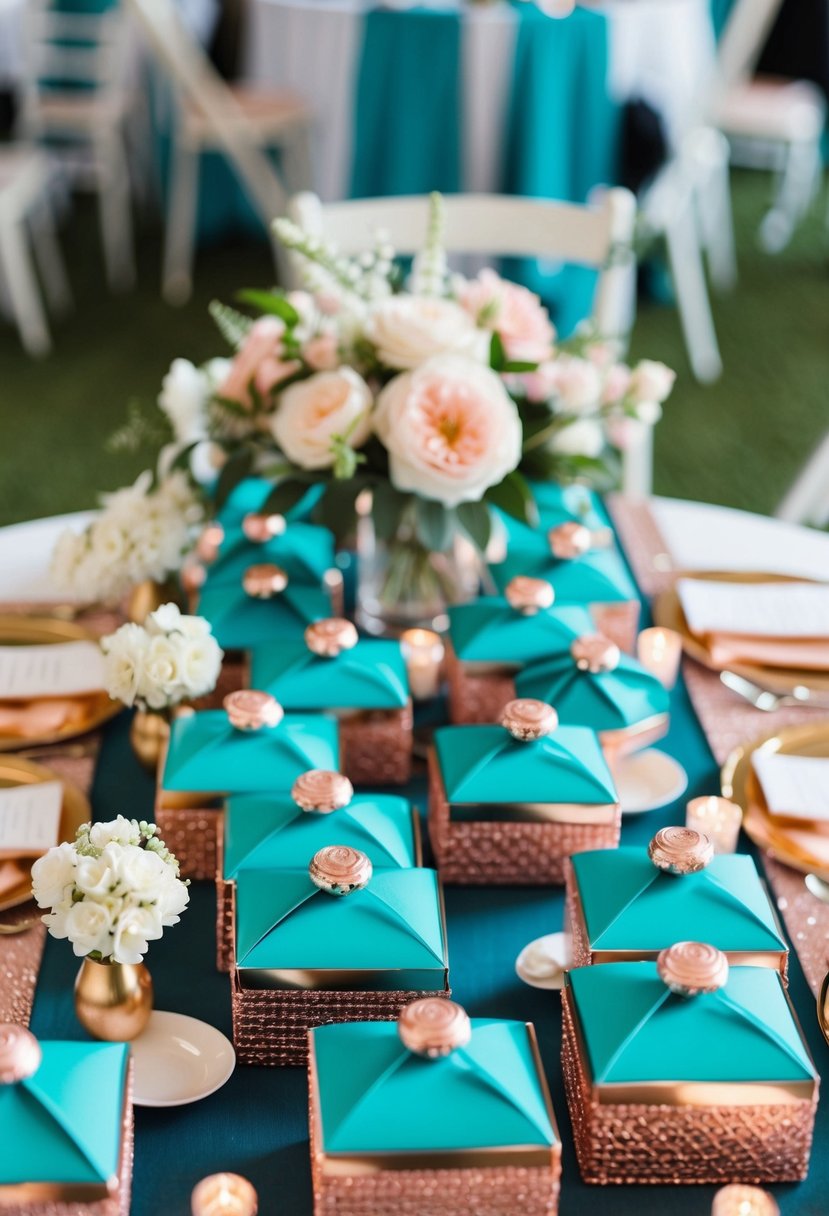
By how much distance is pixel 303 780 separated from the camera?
96cm

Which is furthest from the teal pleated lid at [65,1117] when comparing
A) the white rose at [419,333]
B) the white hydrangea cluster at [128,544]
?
the white rose at [419,333]

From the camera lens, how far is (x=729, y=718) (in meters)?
1.26

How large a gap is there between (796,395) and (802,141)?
1.13m

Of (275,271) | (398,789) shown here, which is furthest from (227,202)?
(398,789)

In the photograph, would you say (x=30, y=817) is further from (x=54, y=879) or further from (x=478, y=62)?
(x=478, y=62)

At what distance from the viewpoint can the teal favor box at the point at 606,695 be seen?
1116mm

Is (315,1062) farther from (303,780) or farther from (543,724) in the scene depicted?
(543,724)

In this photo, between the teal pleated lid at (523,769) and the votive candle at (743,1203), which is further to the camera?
the teal pleated lid at (523,769)

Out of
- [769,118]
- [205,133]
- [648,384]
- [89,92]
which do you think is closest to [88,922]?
[648,384]

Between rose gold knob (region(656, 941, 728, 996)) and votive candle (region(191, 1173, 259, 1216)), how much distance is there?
0.27 meters

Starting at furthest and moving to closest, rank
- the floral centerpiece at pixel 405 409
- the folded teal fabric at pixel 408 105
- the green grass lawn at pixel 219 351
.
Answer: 1. the green grass lawn at pixel 219 351
2. the folded teal fabric at pixel 408 105
3. the floral centerpiece at pixel 405 409

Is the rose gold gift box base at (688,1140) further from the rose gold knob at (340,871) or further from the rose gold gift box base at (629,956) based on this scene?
the rose gold knob at (340,871)

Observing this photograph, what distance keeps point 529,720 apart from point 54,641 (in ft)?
1.78

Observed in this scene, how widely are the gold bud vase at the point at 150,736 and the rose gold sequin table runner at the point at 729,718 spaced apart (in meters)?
0.48
